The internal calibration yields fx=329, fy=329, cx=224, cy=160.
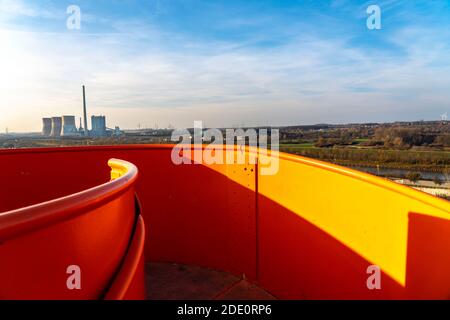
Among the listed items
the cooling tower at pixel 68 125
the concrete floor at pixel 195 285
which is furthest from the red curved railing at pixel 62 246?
the cooling tower at pixel 68 125

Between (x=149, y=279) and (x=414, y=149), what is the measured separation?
240ft

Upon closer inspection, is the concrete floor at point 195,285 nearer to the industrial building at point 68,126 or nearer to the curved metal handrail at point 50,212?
the curved metal handrail at point 50,212

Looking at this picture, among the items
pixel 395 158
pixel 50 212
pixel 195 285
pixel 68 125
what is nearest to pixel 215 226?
pixel 195 285

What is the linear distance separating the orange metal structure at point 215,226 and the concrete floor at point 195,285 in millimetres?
125

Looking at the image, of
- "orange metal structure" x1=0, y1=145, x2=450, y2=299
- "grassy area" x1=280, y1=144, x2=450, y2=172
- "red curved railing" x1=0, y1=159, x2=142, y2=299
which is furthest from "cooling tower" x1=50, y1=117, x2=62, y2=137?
"grassy area" x1=280, y1=144, x2=450, y2=172

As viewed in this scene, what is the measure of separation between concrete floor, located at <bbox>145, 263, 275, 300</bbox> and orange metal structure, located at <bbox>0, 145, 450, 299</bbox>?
12 cm

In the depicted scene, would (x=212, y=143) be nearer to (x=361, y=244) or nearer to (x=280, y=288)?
(x=280, y=288)

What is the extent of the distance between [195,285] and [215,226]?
74 cm

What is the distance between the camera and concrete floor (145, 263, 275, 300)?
362 centimetres

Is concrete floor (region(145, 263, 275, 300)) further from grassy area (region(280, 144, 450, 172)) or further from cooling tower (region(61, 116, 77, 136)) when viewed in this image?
grassy area (region(280, 144, 450, 172))

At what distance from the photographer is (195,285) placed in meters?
3.90

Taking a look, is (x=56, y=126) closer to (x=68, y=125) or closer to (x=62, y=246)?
(x=68, y=125)

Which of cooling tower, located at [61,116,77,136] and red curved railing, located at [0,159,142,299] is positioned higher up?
cooling tower, located at [61,116,77,136]
